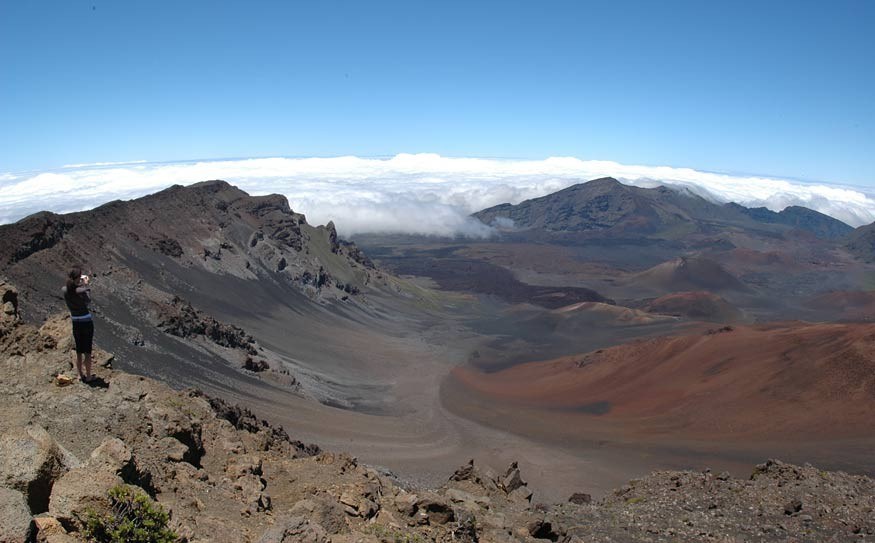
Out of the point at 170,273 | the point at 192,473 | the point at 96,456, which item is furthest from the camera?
the point at 170,273

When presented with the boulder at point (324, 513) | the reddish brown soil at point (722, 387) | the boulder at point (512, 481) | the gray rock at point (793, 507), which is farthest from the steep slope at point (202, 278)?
the gray rock at point (793, 507)

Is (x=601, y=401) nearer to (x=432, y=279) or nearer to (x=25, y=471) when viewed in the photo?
(x=25, y=471)

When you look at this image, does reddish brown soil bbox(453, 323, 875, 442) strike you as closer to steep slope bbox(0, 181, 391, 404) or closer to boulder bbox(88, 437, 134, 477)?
steep slope bbox(0, 181, 391, 404)

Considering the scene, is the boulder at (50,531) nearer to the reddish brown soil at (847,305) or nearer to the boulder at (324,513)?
the boulder at (324,513)

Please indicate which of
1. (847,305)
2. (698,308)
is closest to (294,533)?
(698,308)

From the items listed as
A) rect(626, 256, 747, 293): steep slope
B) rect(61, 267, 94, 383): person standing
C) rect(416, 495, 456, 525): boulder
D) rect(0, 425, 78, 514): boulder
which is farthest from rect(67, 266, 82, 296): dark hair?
rect(626, 256, 747, 293): steep slope

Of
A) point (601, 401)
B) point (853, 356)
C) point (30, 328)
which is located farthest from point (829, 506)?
Answer: point (601, 401)
